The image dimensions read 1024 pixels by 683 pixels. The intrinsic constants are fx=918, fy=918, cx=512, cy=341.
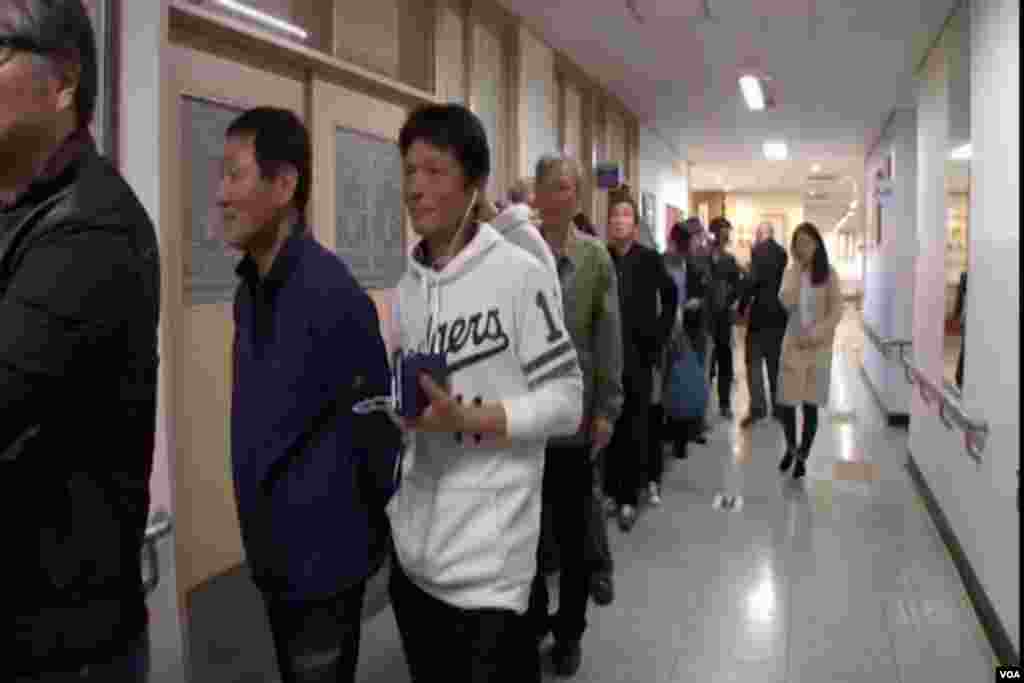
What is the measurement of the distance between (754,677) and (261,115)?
2348 millimetres

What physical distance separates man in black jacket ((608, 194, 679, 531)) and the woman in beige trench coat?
1.24 metres

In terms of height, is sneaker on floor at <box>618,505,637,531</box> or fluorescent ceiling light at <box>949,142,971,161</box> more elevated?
fluorescent ceiling light at <box>949,142,971,161</box>

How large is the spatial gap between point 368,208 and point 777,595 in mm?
2571

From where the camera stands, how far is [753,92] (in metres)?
9.17

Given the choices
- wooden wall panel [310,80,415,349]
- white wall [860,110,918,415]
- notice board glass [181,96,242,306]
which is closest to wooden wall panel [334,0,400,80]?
wooden wall panel [310,80,415,349]

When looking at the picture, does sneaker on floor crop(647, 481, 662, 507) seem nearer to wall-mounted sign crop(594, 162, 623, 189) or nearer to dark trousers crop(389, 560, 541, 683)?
dark trousers crop(389, 560, 541, 683)

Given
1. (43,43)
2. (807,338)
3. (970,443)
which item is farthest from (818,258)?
(43,43)

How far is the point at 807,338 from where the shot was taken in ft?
17.9

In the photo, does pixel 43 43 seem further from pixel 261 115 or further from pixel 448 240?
pixel 448 240

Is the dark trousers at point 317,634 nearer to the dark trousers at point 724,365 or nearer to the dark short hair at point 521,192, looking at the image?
the dark short hair at point 521,192

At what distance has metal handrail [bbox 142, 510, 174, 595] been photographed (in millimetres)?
1366

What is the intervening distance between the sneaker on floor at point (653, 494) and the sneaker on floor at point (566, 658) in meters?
2.21

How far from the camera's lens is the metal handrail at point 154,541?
1.37m

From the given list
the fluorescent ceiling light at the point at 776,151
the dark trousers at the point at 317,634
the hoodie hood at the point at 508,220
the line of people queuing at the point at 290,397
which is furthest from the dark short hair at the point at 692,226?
the fluorescent ceiling light at the point at 776,151
